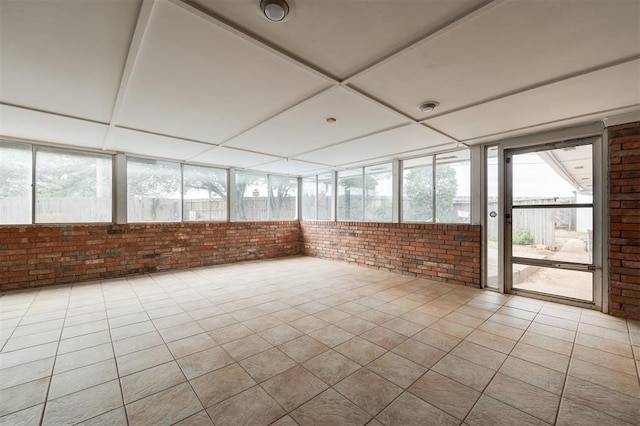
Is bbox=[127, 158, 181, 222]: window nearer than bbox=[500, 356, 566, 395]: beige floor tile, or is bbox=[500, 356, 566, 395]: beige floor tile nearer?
bbox=[500, 356, 566, 395]: beige floor tile

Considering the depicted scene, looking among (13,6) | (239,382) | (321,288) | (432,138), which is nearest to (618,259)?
(432,138)

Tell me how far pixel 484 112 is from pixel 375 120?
126 cm

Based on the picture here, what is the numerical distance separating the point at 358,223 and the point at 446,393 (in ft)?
15.6

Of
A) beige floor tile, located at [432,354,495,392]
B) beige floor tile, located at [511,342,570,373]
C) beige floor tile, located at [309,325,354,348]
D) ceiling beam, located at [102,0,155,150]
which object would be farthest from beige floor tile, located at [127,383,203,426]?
beige floor tile, located at [511,342,570,373]

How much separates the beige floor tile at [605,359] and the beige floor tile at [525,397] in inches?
33.2

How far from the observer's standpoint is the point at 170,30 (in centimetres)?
179

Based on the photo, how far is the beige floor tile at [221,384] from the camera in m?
1.89

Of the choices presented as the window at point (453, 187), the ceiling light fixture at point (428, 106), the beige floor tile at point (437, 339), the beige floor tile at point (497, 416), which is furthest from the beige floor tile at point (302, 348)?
the window at point (453, 187)

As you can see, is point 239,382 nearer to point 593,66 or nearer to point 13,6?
point 13,6

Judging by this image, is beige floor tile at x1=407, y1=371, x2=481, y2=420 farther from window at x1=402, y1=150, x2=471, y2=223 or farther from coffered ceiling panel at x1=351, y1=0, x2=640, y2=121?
window at x1=402, y1=150, x2=471, y2=223

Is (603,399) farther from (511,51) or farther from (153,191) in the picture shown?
(153,191)

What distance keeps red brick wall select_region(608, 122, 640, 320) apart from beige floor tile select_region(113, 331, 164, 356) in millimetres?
5387

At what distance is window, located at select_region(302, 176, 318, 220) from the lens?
811cm

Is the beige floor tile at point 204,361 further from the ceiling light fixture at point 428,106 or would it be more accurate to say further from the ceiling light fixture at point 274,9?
the ceiling light fixture at point 428,106
